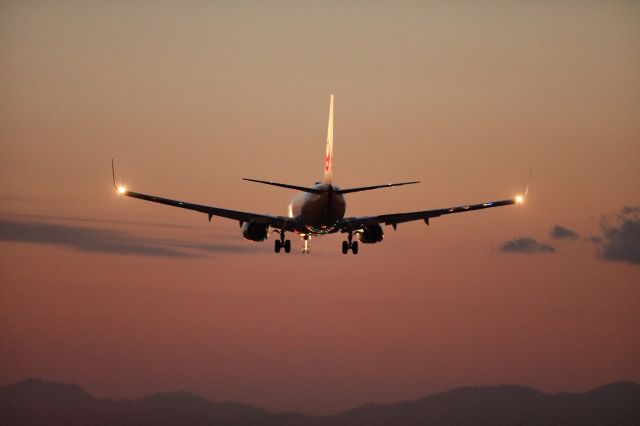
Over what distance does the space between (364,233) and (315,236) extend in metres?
4.48

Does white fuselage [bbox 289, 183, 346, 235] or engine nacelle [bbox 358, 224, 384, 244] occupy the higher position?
engine nacelle [bbox 358, 224, 384, 244]

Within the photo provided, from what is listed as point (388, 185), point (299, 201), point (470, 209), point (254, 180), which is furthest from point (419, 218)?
point (254, 180)

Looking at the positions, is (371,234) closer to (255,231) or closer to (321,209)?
(321,209)

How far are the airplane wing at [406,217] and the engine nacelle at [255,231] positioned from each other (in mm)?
7552

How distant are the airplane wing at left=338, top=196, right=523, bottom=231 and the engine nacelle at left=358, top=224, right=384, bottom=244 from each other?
0.57 meters

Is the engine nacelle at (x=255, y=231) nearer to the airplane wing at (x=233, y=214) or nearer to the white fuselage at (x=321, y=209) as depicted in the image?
the airplane wing at (x=233, y=214)

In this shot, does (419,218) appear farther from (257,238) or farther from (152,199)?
(152,199)

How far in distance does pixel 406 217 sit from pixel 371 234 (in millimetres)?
3710

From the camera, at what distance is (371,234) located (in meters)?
110

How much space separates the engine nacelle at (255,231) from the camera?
111m

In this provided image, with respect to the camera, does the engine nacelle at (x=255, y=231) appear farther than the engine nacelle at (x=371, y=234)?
Yes

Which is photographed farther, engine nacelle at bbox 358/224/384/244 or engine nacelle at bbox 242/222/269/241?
engine nacelle at bbox 242/222/269/241

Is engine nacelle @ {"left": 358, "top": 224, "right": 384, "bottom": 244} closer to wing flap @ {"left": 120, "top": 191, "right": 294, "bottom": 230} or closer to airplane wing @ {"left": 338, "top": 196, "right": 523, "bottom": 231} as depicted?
airplane wing @ {"left": 338, "top": 196, "right": 523, "bottom": 231}

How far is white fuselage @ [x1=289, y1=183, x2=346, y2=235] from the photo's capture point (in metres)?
101
